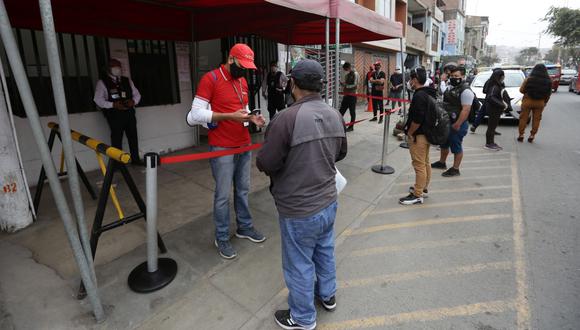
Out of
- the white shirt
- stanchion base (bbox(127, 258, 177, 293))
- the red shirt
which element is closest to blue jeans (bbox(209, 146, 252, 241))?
the red shirt

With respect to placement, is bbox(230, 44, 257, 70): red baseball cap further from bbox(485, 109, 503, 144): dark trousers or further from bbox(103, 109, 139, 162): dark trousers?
bbox(485, 109, 503, 144): dark trousers

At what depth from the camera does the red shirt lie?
8.85 feet

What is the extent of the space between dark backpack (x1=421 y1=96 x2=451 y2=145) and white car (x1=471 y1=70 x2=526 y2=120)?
6172mm

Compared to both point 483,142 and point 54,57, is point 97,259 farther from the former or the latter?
point 483,142

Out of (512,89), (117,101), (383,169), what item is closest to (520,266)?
(383,169)

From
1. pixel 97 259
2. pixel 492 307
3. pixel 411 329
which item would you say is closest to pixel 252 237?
pixel 97 259

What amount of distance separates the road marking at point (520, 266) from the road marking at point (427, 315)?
0.08 m

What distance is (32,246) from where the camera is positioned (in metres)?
3.16

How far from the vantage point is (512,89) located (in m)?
9.82

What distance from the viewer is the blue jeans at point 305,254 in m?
2.04

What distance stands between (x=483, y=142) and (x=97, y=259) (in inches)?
317

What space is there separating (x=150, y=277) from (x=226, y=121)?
141 cm

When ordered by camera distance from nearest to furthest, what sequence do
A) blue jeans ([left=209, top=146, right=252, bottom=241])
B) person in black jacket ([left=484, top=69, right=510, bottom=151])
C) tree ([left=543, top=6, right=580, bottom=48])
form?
blue jeans ([left=209, top=146, right=252, bottom=241]), person in black jacket ([left=484, top=69, right=510, bottom=151]), tree ([left=543, top=6, right=580, bottom=48])

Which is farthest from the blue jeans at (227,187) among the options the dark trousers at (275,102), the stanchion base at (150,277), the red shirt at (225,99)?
the dark trousers at (275,102)
